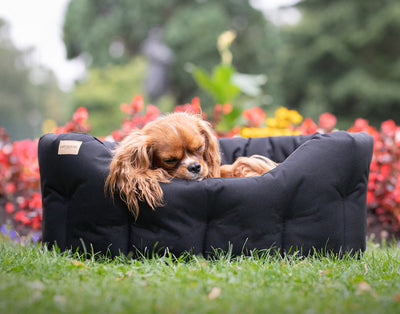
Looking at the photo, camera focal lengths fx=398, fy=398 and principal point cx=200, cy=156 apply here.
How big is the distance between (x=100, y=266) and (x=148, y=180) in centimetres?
82

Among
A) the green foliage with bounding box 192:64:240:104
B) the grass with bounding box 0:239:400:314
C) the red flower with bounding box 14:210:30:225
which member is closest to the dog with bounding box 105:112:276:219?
the grass with bounding box 0:239:400:314

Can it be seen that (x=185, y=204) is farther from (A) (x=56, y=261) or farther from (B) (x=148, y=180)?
(A) (x=56, y=261)

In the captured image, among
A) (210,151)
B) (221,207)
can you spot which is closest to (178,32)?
(210,151)

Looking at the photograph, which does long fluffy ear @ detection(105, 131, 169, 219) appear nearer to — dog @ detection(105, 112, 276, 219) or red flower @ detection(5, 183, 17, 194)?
dog @ detection(105, 112, 276, 219)

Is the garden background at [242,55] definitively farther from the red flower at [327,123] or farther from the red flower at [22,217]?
the red flower at [22,217]

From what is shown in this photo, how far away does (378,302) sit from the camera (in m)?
2.49

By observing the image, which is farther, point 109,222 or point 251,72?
point 251,72

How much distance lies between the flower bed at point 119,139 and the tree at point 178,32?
629 inches

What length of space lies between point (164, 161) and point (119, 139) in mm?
2175

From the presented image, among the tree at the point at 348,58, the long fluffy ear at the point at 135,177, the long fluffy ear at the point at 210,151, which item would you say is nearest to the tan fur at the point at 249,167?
the long fluffy ear at the point at 210,151

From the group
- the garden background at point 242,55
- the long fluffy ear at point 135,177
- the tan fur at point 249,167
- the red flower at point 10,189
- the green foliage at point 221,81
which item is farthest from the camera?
the garden background at point 242,55

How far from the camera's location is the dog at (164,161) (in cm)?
346

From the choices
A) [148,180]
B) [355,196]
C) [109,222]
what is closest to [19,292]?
[109,222]

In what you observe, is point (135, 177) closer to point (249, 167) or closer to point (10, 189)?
point (249, 167)
